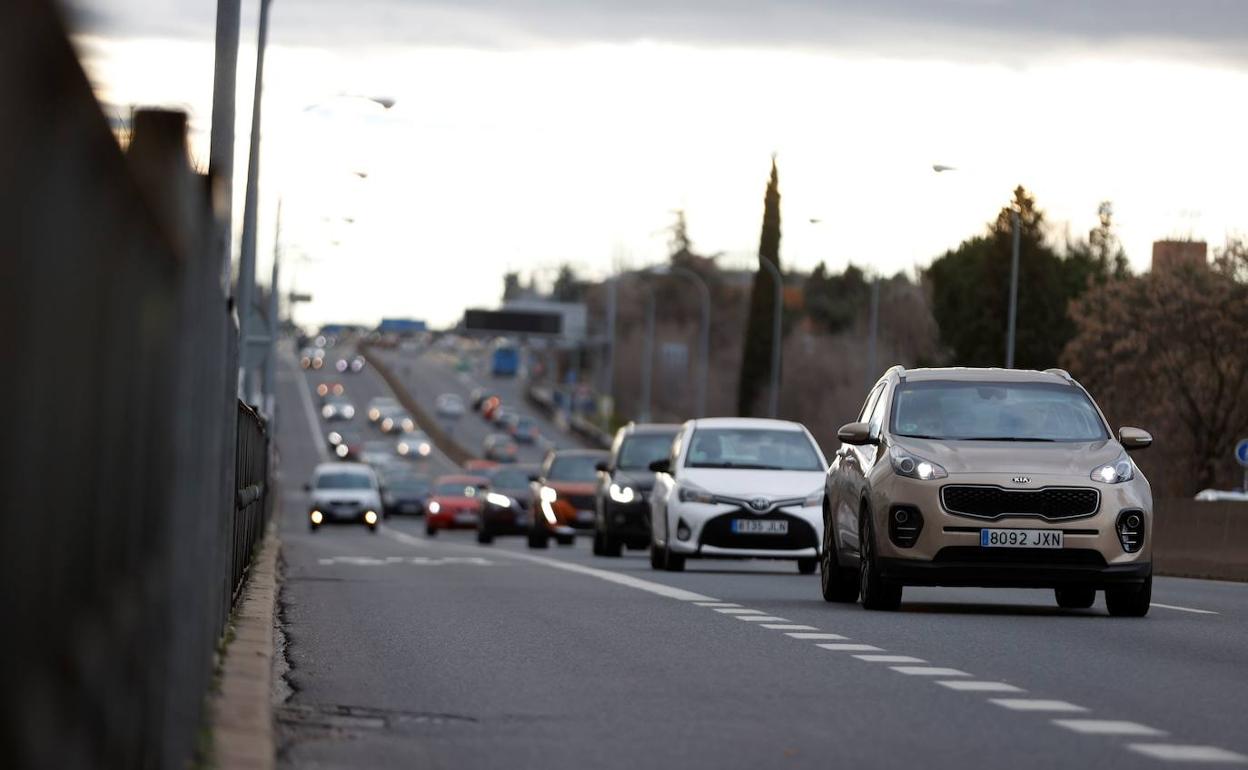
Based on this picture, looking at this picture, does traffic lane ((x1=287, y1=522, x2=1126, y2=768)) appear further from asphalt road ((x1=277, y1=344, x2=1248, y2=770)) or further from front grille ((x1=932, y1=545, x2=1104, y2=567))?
front grille ((x1=932, y1=545, x2=1104, y2=567))

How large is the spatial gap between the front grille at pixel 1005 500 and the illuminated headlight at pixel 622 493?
15.9 metres

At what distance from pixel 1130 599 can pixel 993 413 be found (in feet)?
5.57

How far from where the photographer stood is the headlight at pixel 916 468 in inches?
695

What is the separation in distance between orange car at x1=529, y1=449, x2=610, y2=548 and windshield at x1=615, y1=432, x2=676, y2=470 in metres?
7.22

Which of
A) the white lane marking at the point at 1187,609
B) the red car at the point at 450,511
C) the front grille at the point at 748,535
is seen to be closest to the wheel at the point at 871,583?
the white lane marking at the point at 1187,609

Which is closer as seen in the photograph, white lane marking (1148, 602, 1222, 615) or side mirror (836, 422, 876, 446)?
side mirror (836, 422, 876, 446)

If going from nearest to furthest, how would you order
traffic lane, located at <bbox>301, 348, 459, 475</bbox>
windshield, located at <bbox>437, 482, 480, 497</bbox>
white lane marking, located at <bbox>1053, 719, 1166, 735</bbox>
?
white lane marking, located at <bbox>1053, 719, 1166, 735</bbox>
windshield, located at <bbox>437, 482, 480, 497</bbox>
traffic lane, located at <bbox>301, 348, 459, 475</bbox>

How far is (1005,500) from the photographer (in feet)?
57.9

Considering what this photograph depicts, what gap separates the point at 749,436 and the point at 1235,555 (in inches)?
336

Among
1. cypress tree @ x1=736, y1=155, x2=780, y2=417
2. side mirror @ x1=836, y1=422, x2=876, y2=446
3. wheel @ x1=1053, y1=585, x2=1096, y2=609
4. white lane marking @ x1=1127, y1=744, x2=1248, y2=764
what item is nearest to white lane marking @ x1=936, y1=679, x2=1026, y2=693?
white lane marking @ x1=1127, y1=744, x2=1248, y2=764

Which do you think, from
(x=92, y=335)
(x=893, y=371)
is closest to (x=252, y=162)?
(x=893, y=371)

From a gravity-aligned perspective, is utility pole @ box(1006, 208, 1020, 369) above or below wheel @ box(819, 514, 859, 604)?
above

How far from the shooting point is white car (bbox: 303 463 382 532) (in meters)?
63.5

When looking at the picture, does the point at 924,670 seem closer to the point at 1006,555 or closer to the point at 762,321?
the point at 1006,555
